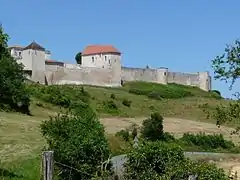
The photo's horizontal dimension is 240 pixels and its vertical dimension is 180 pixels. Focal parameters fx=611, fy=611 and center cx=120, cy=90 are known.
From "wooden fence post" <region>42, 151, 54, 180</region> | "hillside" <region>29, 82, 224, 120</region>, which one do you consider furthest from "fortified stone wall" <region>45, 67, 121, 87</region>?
"wooden fence post" <region>42, 151, 54, 180</region>

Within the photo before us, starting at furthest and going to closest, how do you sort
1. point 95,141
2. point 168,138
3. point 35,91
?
1. point 35,91
2. point 168,138
3. point 95,141

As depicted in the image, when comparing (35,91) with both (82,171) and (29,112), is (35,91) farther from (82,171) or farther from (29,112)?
(82,171)

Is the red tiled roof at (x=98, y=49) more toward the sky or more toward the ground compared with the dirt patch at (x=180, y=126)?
more toward the sky

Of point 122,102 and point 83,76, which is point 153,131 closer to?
point 122,102

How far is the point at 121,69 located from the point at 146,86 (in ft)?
20.7

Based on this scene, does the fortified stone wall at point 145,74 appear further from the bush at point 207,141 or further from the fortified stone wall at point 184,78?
the bush at point 207,141

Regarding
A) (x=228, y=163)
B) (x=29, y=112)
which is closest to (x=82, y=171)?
(x=228, y=163)

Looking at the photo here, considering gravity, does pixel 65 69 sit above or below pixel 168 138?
above

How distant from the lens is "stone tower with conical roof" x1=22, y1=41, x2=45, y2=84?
93.6 m

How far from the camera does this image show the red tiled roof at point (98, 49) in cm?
11210

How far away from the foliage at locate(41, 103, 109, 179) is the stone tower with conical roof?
236 feet

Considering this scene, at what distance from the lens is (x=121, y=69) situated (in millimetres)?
110062

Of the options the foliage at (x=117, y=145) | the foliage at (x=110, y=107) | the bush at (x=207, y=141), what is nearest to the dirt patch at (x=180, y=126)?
the bush at (x=207, y=141)

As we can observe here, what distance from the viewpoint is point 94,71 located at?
10388 centimetres
